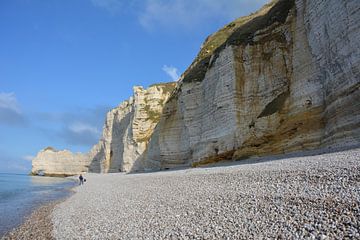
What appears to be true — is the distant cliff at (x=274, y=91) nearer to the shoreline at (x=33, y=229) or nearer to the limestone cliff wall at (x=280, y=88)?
the limestone cliff wall at (x=280, y=88)

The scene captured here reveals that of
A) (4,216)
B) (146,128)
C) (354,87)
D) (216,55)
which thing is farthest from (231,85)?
(146,128)

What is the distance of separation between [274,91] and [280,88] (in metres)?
0.62

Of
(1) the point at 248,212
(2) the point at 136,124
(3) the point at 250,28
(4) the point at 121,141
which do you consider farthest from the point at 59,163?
(1) the point at 248,212

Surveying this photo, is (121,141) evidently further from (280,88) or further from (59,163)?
(280,88)

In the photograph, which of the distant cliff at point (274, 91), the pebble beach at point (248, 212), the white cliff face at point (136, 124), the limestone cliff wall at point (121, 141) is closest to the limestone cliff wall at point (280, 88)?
the distant cliff at point (274, 91)

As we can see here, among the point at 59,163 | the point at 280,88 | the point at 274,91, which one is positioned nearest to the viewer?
the point at 280,88

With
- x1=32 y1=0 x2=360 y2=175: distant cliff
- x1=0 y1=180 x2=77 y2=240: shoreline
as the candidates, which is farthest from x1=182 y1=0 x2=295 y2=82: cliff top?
x1=0 y1=180 x2=77 y2=240: shoreline

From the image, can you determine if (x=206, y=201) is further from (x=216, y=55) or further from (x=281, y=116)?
(x=216, y=55)

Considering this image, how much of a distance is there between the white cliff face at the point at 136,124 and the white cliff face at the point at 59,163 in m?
21.1

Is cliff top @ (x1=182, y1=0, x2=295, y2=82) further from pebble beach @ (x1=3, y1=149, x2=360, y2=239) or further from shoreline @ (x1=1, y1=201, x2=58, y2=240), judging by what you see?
shoreline @ (x1=1, y1=201, x2=58, y2=240)

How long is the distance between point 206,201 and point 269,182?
90.2 inches

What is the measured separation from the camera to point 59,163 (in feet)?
322

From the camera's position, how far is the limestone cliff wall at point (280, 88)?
1611 cm

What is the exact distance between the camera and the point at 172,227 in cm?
827
